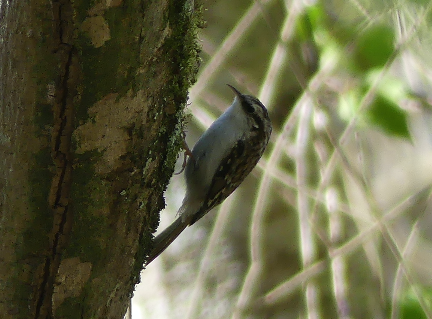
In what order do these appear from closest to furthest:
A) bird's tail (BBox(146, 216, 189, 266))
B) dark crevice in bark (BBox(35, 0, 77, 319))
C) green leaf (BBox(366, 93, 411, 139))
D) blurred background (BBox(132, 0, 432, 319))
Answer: dark crevice in bark (BBox(35, 0, 77, 319)), bird's tail (BBox(146, 216, 189, 266)), green leaf (BBox(366, 93, 411, 139)), blurred background (BBox(132, 0, 432, 319))

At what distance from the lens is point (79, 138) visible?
3.41 ft

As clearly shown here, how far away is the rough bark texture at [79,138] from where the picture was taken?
975 millimetres

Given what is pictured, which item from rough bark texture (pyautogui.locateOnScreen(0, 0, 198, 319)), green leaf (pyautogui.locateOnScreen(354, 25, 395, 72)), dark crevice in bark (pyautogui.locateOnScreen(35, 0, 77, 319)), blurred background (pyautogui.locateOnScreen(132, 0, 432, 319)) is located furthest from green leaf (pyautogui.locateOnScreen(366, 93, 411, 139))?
→ dark crevice in bark (pyautogui.locateOnScreen(35, 0, 77, 319))

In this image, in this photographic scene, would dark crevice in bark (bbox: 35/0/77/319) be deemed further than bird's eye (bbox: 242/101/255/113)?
No

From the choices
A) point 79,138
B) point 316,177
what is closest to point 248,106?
point 316,177

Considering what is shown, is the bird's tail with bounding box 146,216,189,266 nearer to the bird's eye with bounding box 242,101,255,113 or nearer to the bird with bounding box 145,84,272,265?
the bird with bounding box 145,84,272,265

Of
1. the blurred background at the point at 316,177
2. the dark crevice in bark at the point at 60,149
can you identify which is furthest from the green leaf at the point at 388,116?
the dark crevice in bark at the point at 60,149

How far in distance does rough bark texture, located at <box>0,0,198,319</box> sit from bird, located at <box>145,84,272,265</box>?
3.74ft

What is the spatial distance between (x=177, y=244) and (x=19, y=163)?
9.17 ft

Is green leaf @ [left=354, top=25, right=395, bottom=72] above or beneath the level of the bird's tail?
above

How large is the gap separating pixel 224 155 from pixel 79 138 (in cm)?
134

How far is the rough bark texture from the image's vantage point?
975 millimetres

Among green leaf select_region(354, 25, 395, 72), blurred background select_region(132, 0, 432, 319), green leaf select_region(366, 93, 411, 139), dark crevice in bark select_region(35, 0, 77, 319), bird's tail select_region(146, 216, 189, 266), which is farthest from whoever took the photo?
blurred background select_region(132, 0, 432, 319)

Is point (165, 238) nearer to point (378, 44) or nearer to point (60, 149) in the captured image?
point (60, 149)
